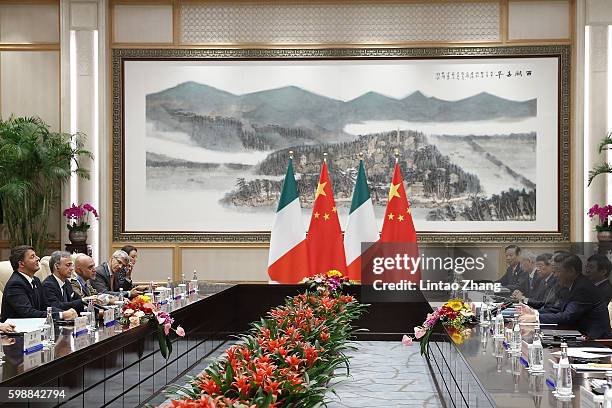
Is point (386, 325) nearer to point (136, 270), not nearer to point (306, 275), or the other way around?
point (306, 275)

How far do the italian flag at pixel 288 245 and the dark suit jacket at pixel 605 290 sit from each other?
15.7 feet

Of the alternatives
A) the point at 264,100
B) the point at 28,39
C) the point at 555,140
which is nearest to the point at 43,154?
the point at 28,39

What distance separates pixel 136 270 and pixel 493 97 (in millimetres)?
5458

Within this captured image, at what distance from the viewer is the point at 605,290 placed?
5.61 metres

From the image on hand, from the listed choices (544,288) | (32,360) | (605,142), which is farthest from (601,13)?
(32,360)

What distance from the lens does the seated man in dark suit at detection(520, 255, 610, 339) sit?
18.5 feet

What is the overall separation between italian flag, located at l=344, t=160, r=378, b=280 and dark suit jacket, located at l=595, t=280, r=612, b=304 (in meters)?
4.60

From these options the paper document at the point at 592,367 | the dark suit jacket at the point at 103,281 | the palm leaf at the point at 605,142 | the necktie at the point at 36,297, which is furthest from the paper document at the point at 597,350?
the palm leaf at the point at 605,142

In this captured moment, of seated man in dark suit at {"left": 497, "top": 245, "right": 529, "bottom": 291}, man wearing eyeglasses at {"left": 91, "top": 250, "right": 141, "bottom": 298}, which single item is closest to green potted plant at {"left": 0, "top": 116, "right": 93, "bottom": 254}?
man wearing eyeglasses at {"left": 91, "top": 250, "right": 141, "bottom": 298}

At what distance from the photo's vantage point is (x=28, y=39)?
11672 millimetres

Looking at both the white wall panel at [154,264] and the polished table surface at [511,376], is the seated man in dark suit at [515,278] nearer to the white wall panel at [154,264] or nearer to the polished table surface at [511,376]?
the polished table surface at [511,376]

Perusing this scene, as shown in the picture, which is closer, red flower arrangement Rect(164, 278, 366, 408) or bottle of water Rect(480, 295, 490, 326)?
red flower arrangement Rect(164, 278, 366, 408)

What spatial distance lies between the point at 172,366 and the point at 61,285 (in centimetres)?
105

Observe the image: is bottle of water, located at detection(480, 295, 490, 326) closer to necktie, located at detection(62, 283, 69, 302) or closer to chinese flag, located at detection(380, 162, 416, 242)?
necktie, located at detection(62, 283, 69, 302)
